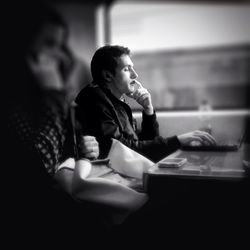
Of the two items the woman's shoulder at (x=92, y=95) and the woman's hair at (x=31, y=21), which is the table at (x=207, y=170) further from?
the woman's hair at (x=31, y=21)

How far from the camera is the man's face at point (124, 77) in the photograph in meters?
0.91

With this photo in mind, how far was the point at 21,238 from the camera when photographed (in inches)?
38.4

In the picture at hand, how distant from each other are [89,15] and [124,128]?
46cm

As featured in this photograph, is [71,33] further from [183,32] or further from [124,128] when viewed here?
[124,128]

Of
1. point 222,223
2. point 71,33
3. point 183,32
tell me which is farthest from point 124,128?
point 183,32

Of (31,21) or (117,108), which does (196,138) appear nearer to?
(117,108)

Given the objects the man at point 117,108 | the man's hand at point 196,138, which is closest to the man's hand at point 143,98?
→ the man at point 117,108

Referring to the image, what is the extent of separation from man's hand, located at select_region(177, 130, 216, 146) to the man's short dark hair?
0.88 feet

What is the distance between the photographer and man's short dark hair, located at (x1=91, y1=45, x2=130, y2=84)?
2.98 ft

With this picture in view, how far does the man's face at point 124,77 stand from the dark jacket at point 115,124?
0.02m

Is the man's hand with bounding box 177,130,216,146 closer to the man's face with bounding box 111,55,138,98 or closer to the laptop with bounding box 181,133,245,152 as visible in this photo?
the laptop with bounding box 181,133,245,152

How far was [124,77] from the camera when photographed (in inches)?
35.8

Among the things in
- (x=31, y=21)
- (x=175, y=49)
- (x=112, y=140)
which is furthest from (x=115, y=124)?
(x=175, y=49)

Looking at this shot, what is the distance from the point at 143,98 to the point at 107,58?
142 mm
